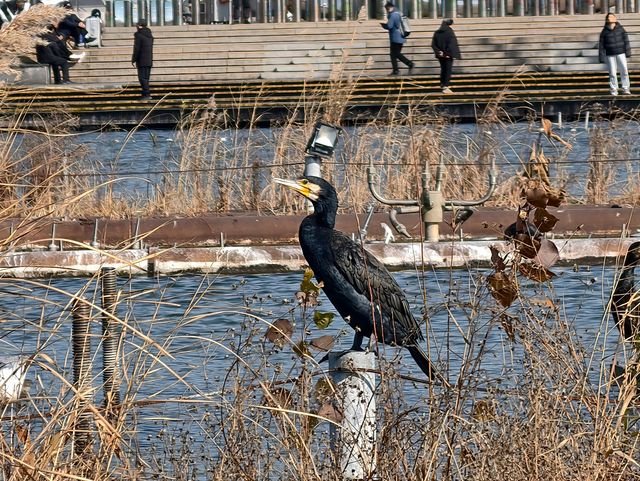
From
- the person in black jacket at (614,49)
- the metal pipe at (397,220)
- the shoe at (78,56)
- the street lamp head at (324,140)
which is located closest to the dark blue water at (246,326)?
the metal pipe at (397,220)

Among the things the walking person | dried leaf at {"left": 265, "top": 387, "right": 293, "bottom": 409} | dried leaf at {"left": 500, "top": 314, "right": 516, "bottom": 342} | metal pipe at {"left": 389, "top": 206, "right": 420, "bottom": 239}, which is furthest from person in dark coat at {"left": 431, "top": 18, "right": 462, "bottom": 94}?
dried leaf at {"left": 265, "top": 387, "right": 293, "bottom": 409}

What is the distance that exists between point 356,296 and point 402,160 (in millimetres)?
7462

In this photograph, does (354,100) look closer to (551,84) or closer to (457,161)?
(551,84)

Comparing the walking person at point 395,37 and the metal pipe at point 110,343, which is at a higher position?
the walking person at point 395,37

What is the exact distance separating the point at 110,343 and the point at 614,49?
21.6 metres

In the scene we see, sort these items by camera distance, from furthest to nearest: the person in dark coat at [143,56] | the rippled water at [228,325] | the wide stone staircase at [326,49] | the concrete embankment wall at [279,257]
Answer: the wide stone staircase at [326,49], the person in dark coat at [143,56], the concrete embankment wall at [279,257], the rippled water at [228,325]

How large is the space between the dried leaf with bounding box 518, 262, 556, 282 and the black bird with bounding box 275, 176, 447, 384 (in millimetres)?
1035

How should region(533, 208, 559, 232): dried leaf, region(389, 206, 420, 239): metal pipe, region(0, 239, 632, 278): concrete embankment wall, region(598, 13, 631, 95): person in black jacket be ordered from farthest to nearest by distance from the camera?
region(598, 13, 631, 95): person in black jacket, region(389, 206, 420, 239): metal pipe, region(0, 239, 632, 278): concrete embankment wall, region(533, 208, 559, 232): dried leaf

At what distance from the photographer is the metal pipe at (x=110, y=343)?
4977 mm

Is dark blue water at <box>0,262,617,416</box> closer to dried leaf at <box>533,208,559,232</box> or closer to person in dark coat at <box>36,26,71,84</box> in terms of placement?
dried leaf at <box>533,208,559,232</box>

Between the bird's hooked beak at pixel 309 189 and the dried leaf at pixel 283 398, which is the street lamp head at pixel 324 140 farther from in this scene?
the dried leaf at pixel 283 398

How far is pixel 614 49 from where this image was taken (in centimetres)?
2633

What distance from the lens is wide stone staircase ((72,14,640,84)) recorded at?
105ft

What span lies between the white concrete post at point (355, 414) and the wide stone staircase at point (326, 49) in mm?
25763
